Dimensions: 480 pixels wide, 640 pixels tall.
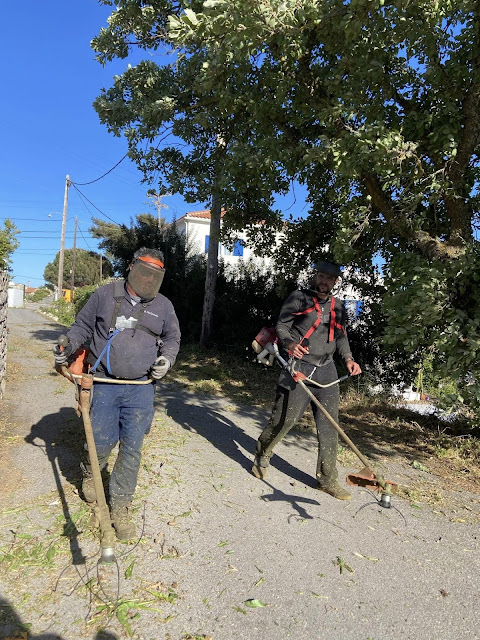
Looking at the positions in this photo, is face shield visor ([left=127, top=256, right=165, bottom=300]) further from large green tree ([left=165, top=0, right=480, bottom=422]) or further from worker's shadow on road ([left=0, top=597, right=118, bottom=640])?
large green tree ([left=165, top=0, right=480, bottom=422])

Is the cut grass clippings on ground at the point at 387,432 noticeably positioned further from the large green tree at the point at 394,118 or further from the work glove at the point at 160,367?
the work glove at the point at 160,367

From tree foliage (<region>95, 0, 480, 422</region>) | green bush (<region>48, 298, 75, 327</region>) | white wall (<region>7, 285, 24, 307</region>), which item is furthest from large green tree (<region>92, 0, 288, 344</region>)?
white wall (<region>7, 285, 24, 307</region>)

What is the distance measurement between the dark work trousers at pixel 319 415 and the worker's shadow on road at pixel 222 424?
1.28ft

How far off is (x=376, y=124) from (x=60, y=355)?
393 cm

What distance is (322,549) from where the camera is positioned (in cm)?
331

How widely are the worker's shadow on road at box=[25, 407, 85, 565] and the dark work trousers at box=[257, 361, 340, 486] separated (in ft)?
6.12

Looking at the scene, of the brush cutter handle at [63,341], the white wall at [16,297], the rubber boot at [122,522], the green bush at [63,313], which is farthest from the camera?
the white wall at [16,297]

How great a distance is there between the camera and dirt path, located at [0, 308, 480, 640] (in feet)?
8.11

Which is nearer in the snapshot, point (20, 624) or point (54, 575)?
point (20, 624)

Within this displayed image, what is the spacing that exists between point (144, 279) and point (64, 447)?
254 cm

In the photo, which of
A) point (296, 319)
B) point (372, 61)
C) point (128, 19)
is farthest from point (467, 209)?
point (128, 19)

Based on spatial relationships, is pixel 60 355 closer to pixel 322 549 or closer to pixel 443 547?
pixel 322 549

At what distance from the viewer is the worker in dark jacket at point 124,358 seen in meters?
3.33

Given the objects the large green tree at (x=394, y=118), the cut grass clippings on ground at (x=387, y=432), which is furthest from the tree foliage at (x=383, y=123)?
the cut grass clippings on ground at (x=387, y=432)
